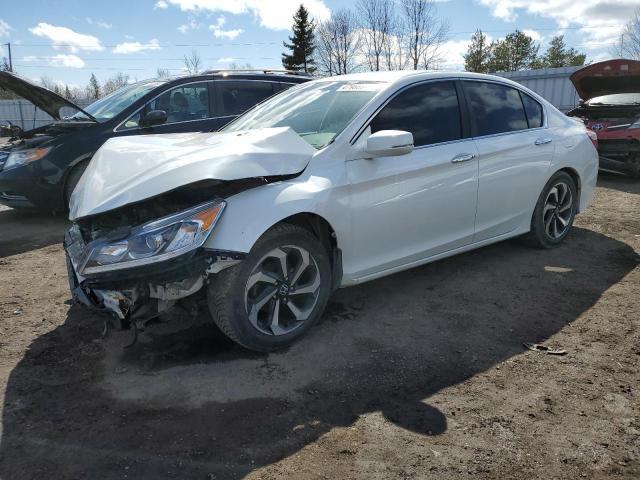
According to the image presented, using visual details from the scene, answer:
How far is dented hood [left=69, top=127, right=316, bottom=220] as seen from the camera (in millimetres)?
3021

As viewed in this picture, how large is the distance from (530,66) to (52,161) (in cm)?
5595

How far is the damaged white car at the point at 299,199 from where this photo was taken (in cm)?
298

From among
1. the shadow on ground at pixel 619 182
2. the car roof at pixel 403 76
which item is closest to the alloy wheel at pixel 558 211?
the car roof at pixel 403 76

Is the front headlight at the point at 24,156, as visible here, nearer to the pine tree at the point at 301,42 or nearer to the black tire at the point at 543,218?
the black tire at the point at 543,218

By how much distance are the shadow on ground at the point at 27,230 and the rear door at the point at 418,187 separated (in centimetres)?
411

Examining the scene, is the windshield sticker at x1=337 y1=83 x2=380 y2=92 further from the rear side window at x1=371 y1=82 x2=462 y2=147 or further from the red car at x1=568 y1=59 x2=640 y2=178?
the red car at x1=568 y1=59 x2=640 y2=178

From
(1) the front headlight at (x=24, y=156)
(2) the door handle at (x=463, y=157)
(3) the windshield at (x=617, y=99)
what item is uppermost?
(3) the windshield at (x=617, y=99)

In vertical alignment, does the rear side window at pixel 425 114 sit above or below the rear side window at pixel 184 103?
below

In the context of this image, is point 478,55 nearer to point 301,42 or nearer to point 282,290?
point 301,42

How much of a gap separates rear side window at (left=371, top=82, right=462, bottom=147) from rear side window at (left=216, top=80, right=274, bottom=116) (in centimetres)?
392

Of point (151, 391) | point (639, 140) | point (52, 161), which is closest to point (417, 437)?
point (151, 391)

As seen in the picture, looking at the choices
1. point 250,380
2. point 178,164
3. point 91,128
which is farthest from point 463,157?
point 91,128

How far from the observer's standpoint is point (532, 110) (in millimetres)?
5137

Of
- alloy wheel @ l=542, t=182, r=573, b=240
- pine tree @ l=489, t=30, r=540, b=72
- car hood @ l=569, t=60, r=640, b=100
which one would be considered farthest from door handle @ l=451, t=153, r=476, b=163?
pine tree @ l=489, t=30, r=540, b=72
